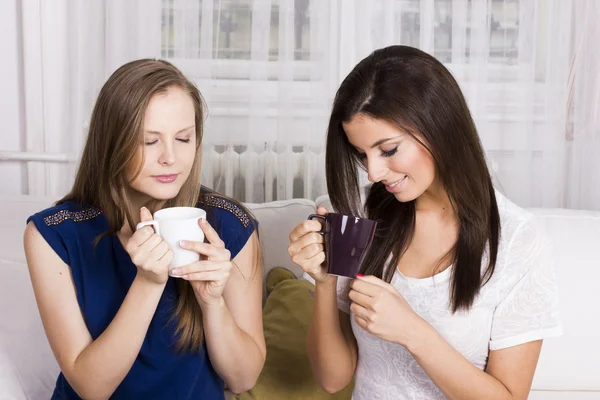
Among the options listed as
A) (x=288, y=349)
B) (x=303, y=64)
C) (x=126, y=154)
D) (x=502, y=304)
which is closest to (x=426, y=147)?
(x=502, y=304)

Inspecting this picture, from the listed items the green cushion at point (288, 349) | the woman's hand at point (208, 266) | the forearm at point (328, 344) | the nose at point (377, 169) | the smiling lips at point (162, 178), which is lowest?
the green cushion at point (288, 349)

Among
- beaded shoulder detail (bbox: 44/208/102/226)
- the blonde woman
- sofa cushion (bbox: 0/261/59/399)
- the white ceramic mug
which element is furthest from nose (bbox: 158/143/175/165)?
sofa cushion (bbox: 0/261/59/399)

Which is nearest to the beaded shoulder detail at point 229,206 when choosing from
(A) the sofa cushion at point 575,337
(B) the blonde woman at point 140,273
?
(B) the blonde woman at point 140,273

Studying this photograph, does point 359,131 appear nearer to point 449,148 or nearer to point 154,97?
A: point 449,148

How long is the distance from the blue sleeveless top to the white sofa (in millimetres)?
245

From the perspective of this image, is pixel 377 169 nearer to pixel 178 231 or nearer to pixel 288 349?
pixel 178 231

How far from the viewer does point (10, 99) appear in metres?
2.69

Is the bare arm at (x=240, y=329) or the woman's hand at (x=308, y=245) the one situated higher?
the woman's hand at (x=308, y=245)

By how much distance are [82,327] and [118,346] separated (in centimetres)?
12

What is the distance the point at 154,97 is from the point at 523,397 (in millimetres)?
918

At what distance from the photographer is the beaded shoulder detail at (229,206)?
1.59 meters

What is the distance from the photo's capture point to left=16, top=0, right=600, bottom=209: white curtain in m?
2.57

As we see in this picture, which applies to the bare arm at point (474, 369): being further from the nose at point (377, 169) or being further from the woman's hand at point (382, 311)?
the nose at point (377, 169)

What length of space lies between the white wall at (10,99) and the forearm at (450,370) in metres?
1.86
